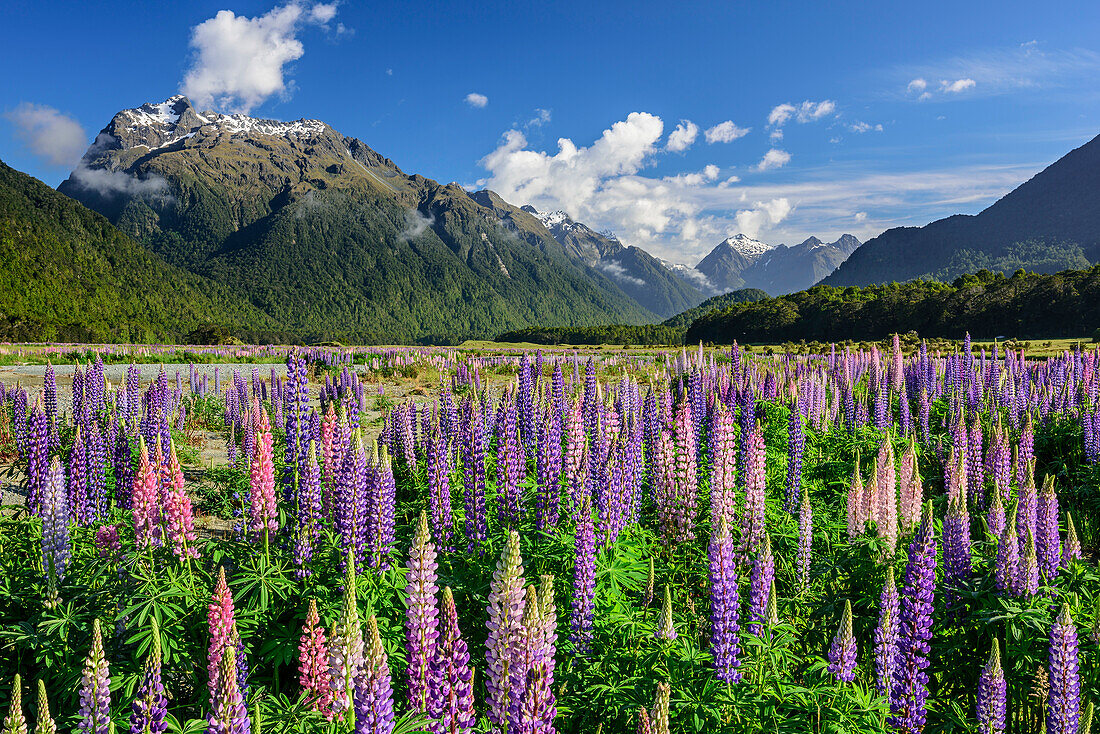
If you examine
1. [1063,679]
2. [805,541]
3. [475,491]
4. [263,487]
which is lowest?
[1063,679]

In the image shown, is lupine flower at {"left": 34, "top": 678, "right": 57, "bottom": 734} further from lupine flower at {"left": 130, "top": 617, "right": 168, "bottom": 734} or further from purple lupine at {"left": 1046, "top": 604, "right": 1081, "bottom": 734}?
purple lupine at {"left": 1046, "top": 604, "right": 1081, "bottom": 734}

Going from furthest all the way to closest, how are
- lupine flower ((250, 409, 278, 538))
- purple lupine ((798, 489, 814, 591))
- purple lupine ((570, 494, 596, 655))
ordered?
purple lupine ((798, 489, 814, 591))
lupine flower ((250, 409, 278, 538))
purple lupine ((570, 494, 596, 655))

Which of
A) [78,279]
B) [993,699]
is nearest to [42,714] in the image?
[993,699]

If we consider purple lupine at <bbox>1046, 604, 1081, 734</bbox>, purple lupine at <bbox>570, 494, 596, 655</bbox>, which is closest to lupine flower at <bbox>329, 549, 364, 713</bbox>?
purple lupine at <bbox>570, 494, 596, 655</bbox>

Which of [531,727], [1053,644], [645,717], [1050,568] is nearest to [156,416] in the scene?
[531,727]

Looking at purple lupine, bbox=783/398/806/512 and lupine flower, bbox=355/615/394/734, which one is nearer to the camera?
lupine flower, bbox=355/615/394/734

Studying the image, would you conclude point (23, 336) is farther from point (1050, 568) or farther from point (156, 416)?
point (1050, 568)

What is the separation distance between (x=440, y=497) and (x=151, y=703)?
3545 mm

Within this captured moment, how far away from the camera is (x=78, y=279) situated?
119375 millimetres

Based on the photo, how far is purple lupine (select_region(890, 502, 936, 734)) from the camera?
13.0ft

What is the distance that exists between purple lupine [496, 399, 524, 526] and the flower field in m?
0.04

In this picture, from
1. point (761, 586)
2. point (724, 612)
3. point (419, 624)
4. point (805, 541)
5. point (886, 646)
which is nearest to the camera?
point (419, 624)

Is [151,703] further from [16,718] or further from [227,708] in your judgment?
[16,718]

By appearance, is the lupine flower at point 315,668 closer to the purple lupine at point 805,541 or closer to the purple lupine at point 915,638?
the purple lupine at point 915,638
